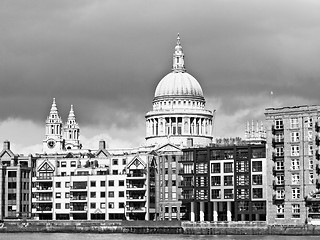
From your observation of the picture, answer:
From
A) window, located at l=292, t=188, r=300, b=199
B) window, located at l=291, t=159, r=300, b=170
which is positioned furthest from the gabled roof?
window, located at l=292, t=188, r=300, b=199

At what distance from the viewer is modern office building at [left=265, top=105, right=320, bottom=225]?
545 feet

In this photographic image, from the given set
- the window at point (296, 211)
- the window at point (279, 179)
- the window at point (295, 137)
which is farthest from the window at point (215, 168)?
the window at point (296, 211)

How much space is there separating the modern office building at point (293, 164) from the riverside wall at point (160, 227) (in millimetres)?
7994

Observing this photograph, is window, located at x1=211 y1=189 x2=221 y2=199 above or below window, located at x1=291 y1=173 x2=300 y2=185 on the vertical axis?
below

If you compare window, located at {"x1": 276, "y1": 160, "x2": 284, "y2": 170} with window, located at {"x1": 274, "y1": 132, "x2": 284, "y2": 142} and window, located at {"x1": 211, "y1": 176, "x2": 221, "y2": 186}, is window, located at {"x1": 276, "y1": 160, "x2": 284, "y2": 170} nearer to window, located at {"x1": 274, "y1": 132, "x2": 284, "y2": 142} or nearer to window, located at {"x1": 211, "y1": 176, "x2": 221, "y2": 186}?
window, located at {"x1": 274, "y1": 132, "x2": 284, "y2": 142}

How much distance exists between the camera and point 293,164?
168500 mm

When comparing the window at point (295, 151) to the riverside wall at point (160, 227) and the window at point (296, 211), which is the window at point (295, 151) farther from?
the riverside wall at point (160, 227)

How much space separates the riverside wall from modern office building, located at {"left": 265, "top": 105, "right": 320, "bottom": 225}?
315 inches

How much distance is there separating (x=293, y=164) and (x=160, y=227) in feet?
80.3

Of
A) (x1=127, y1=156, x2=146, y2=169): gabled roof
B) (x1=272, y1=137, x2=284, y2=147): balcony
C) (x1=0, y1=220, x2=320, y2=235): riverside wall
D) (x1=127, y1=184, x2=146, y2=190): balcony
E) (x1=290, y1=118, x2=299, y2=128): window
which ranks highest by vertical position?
(x1=290, y1=118, x2=299, y2=128): window

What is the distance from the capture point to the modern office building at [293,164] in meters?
166

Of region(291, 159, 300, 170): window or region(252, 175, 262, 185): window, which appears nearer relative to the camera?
region(291, 159, 300, 170): window

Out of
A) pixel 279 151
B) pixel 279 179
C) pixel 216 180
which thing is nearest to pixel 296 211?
pixel 279 179

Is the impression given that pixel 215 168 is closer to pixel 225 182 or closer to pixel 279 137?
pixel 225 182
